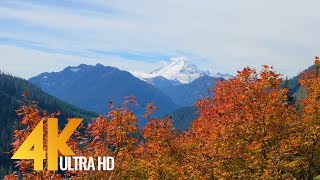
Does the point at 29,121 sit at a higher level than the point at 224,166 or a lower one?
higher

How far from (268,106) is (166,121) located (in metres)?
11.1

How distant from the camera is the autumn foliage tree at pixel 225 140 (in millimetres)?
28484

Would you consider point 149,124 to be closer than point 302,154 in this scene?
No

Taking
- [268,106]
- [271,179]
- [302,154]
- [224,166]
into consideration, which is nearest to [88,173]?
[224,166]

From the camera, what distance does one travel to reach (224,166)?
31.1m

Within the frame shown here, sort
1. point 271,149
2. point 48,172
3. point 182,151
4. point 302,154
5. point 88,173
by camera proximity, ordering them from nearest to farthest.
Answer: point 48,172 < point 88,173 < point 271,149 < point 302,154 < point 182,151

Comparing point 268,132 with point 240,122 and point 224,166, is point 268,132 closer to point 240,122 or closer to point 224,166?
point 240,122

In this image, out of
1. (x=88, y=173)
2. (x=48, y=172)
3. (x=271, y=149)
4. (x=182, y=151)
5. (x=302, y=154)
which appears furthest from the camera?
(x=182, y=151)

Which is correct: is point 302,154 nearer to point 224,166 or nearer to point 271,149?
point 271,149

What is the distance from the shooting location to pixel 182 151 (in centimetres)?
3897

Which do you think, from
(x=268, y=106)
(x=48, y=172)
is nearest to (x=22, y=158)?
(x=48, y=172)

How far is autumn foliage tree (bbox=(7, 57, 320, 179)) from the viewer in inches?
1121

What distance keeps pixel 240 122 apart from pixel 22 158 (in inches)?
655

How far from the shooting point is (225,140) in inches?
1284
